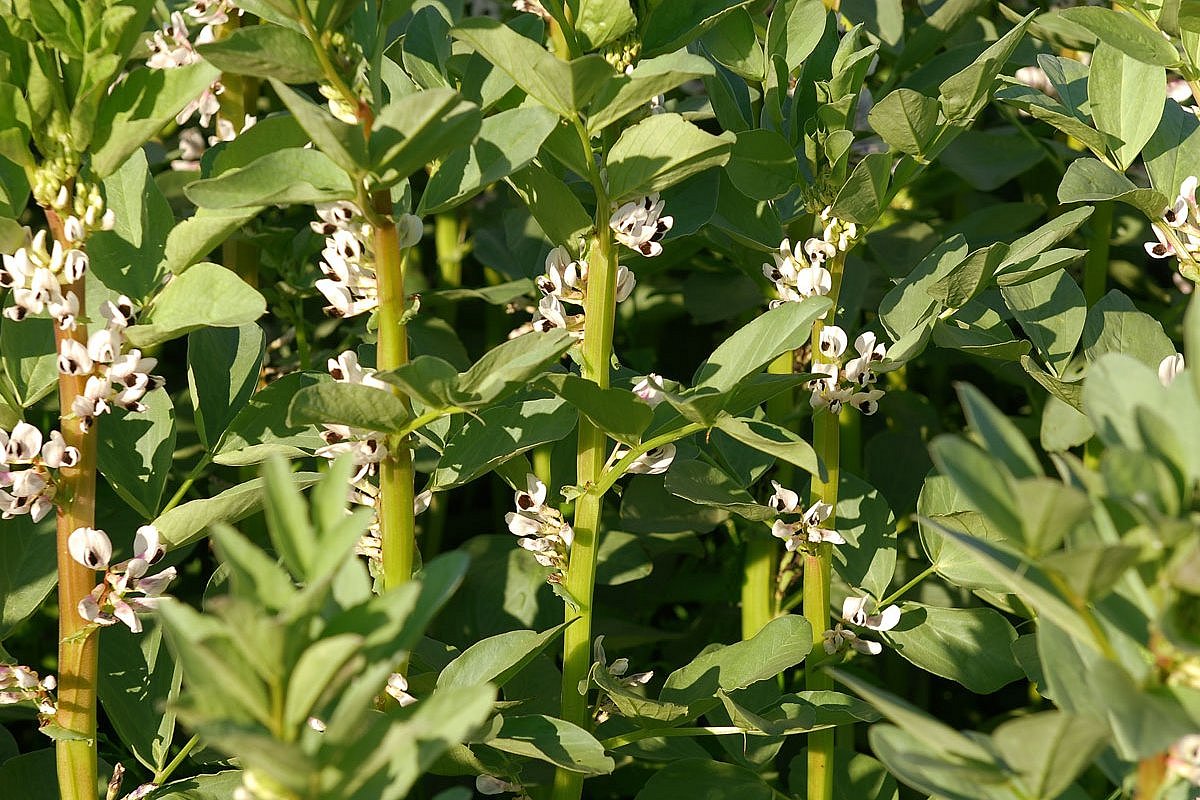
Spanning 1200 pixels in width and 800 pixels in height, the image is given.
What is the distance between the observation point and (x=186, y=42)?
1.14m

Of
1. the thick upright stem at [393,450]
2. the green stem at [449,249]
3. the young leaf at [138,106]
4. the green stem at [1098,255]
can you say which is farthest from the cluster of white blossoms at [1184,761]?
the green stem at [449,249]

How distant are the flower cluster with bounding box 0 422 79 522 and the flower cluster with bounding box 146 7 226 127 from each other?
0.36 m

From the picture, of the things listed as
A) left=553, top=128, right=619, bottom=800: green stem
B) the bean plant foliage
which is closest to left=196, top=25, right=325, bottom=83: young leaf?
the bean plant foliage

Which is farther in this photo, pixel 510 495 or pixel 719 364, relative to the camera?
A: pixel 510 495

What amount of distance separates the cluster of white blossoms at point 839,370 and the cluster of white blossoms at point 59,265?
52 cm

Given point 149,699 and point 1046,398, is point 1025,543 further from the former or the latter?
point 1046,398

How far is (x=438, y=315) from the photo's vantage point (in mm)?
1543

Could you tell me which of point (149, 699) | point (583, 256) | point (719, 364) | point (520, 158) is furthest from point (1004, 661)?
point (149, 699)

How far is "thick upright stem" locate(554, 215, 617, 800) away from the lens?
0.91 meters

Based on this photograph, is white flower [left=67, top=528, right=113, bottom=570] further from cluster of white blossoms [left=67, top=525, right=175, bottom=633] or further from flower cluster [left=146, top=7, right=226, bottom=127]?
flower cluster [left=146, top=7, right=226, bottom=127]

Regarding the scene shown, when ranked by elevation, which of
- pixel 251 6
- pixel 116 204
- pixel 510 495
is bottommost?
pixel 510 495

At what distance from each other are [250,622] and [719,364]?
1.50ft

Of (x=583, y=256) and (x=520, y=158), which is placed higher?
(x=520, y=158)

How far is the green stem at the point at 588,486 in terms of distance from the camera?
0.91 metres
